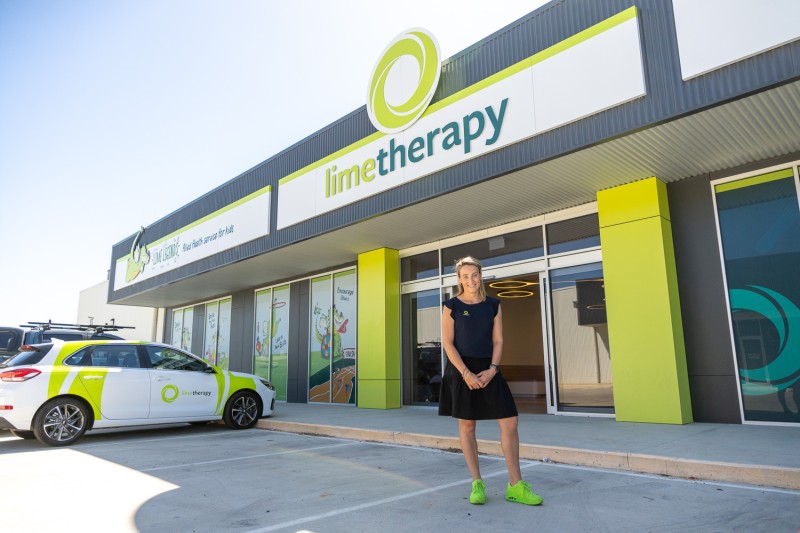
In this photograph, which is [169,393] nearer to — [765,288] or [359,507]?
[359,507]

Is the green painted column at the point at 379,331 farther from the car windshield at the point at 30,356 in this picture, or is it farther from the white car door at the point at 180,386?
the car windshield at the point at 30,356

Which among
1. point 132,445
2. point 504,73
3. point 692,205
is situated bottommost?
point 132,445

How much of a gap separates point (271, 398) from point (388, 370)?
2.71 metres

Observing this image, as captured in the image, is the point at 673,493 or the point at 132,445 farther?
the point at 132,445

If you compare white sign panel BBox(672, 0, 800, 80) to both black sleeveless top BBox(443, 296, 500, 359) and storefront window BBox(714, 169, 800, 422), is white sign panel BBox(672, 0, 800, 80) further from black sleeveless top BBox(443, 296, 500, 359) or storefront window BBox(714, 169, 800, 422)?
black sleeveless top BBox(443, 296, 500, 359)

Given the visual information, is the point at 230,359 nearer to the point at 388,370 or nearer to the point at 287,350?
the point at 287,350

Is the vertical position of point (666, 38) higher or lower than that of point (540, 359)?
higher

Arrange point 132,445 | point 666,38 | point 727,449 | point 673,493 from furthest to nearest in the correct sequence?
point 132,445 < point 666,38 < point 727,449 < point 673,493

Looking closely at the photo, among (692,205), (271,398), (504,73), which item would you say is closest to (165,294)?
(271,398)

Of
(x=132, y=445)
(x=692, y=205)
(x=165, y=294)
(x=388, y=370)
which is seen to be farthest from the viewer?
(x=165, y=294)

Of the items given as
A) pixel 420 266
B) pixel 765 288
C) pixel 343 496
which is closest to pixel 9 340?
pixel 420 266

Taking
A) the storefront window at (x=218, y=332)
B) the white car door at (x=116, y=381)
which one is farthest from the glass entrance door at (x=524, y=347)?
the white car door at (x=116, y=381)

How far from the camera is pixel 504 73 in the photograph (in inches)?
302

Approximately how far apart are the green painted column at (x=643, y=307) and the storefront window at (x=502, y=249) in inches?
61.2
